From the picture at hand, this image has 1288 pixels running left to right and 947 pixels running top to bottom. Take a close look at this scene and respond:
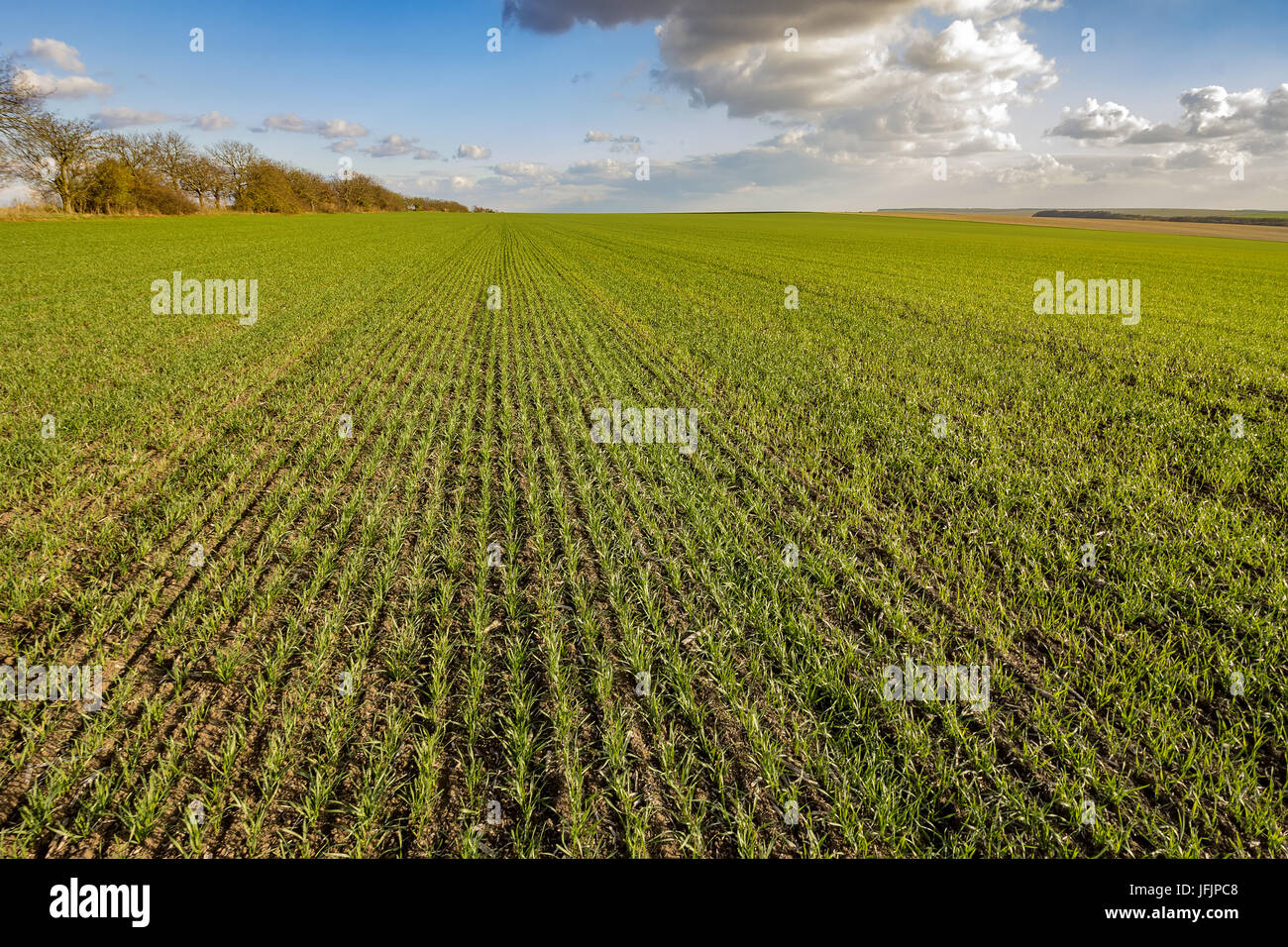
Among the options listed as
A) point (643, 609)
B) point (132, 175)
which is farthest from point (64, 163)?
point (643, 609)

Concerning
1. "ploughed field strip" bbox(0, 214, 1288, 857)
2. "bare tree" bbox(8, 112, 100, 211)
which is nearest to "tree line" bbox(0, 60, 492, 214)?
"bare tree" bbox(8, 112, 100, 211)

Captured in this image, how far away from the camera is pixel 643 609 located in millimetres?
5156

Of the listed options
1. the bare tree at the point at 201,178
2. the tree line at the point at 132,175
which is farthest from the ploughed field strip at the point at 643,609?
the bare tree at the point at 201,178

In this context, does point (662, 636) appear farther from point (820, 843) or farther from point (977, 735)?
point (977, 735)

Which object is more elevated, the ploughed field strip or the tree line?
the tree line

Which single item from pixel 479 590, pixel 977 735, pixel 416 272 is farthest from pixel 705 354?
pixel 416 272

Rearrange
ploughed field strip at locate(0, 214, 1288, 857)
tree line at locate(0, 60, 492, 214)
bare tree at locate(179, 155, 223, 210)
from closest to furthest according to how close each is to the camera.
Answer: ploughed field strip at locate(0, 214, 1288, 857) → tree line at locate(0, 60, 492, 214) → bare tree at locate(179, 155, 223, 210)

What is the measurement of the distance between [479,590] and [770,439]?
5.43m

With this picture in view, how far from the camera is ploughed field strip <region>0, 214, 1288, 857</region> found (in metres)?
3.29

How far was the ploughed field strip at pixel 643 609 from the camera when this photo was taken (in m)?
3.29

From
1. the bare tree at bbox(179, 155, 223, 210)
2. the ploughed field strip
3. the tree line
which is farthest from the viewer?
the bare tree at bbox(179, 155, 223, 210)

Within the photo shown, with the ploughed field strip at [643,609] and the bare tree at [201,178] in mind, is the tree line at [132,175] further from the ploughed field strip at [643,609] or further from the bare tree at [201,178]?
the ploughed field strip at [643,609]

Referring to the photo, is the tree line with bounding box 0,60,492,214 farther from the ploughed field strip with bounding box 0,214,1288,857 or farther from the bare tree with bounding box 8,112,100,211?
the ploughed field strip with bounding box 0,214,1288,857

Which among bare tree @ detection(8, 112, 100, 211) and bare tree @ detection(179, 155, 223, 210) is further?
bare tree @ detection(179, 155, 223, 210)
